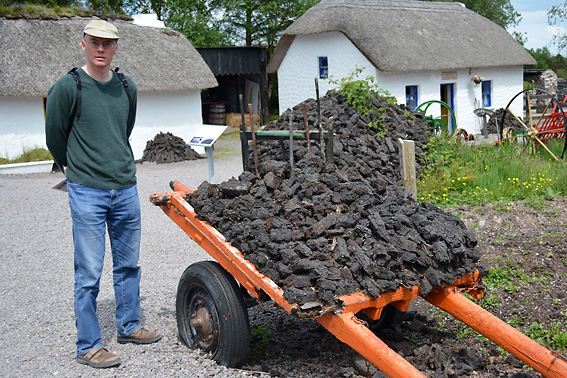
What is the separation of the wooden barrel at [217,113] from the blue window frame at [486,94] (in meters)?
10.8

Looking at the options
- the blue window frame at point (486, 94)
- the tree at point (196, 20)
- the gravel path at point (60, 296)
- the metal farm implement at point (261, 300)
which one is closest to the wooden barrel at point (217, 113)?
the tree at point (196, 20)

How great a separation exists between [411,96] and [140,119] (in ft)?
27.3

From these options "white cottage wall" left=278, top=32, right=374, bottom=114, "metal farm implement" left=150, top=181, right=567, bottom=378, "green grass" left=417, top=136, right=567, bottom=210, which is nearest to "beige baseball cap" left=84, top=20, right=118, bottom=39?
"metal farm implement" left=150, top=181, right=567, bottom=378

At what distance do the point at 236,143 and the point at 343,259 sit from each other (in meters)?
17.1

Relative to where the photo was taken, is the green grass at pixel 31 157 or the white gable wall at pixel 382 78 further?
the white gable wall at pixel 382 78

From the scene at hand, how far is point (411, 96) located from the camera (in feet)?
57.8

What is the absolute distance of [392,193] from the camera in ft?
13.2

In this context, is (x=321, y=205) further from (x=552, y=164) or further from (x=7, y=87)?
(x=7, y=87)

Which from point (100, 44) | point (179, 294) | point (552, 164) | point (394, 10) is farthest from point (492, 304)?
point (394, 10)

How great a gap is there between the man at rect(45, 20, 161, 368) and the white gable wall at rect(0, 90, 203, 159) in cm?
1100

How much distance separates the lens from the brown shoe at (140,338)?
3977 mm

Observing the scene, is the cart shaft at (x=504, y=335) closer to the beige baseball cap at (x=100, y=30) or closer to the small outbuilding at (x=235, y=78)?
the beige baseball cap at (x=100, y=30)

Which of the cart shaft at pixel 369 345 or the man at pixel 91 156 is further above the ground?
the man at pixel 91 156

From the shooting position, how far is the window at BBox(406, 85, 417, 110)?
692 inches
